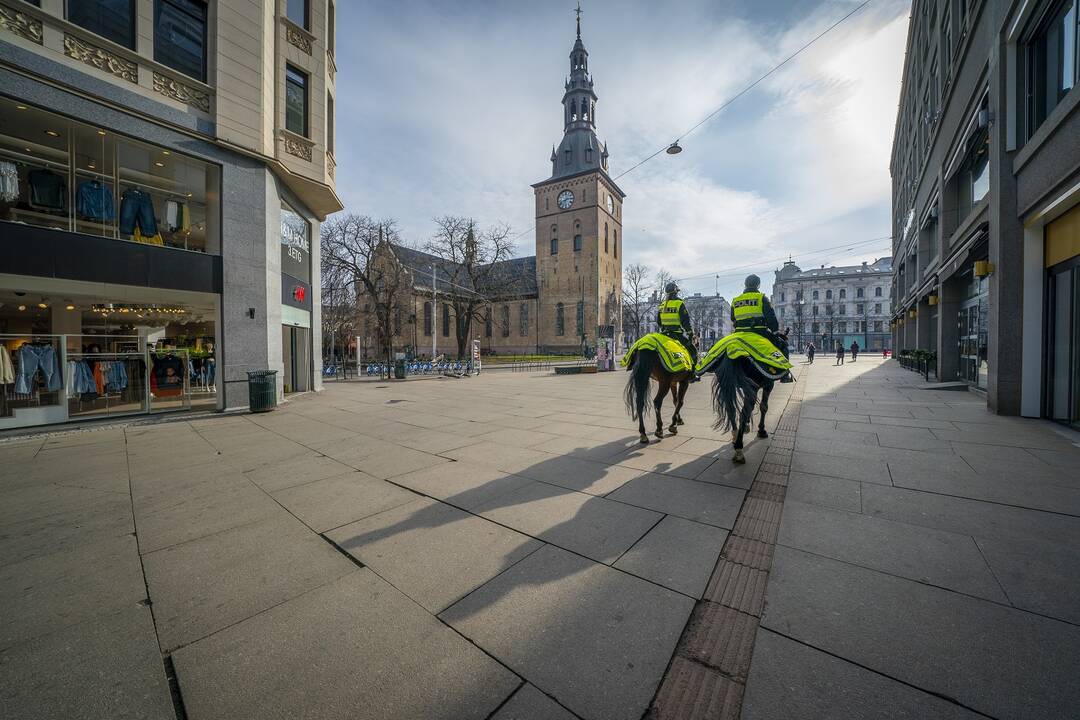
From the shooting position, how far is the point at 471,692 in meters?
1.86

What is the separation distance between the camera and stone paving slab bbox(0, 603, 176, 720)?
1.81 metres

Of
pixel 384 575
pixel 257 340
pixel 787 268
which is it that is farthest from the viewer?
pixel 787 268

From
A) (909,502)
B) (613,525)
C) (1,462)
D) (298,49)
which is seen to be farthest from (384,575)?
(298,49)

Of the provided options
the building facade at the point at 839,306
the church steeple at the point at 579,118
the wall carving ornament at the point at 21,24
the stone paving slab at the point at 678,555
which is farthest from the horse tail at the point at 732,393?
the building facade at the point at 839,306

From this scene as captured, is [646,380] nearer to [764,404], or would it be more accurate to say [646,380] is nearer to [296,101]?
[764,404]

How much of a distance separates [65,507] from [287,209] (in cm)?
1240

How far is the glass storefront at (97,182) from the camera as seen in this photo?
9141 millimetres

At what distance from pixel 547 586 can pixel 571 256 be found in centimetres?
5750

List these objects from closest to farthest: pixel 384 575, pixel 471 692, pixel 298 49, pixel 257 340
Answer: pixel 471 692
pixel 384 575
pixel 257 340
pixel 298 49

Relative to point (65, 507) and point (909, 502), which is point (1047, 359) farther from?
point (65, 507)

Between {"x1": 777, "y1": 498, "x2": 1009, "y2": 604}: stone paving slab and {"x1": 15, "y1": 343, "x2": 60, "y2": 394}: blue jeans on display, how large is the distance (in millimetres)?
13801

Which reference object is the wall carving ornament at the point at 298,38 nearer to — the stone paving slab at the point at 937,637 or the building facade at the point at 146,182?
the building facade at the point at 146,182

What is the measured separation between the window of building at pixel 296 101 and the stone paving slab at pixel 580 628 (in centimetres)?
1601

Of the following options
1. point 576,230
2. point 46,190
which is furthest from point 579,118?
point 46,190
